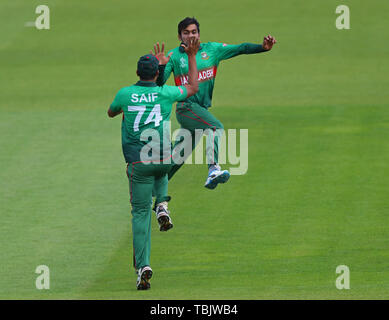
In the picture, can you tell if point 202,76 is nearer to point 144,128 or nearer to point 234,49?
point 234,49

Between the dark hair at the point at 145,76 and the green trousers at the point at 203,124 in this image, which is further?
the green trousers at the point at 203,124

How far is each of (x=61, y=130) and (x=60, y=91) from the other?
5623 millimetres

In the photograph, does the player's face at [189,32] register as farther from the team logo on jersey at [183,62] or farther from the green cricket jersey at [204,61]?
the team logo on jersey at [183,62]

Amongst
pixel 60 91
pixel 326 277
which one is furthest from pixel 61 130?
pixel 326 277

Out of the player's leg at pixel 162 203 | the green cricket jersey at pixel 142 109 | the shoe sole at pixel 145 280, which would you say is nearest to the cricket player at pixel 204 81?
the player's leg at pixel 162 203

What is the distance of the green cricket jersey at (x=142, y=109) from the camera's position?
13148mm

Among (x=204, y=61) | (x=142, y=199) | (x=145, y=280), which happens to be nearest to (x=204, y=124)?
(x=204, y=61)

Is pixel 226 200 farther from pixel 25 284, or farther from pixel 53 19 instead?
pixel 53 19

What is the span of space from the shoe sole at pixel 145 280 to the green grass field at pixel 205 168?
213 mm

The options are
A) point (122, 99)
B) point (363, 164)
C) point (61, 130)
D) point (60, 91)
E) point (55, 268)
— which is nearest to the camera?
point (122, 99)

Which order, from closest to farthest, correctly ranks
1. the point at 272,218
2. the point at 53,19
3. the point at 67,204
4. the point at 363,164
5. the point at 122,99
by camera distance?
the point at 122,99
the point at 272,218
the point at 67,204
the point at 363,164
the point at 53,19

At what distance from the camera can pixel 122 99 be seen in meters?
13.2

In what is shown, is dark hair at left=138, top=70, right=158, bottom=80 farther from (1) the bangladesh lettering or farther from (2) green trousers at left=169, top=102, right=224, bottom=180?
(2) green trousers at left=169, top=102, right=224, bottom=180

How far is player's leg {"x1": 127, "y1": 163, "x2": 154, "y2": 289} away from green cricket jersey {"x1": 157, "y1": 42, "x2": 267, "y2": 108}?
1.91m
